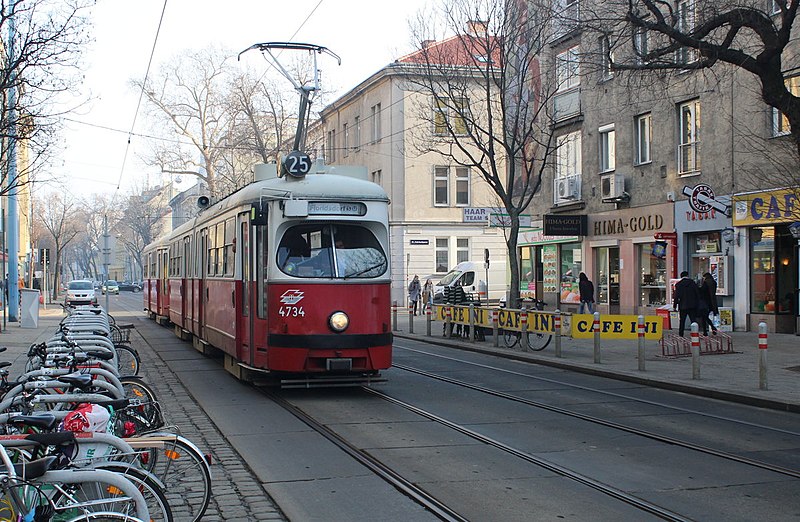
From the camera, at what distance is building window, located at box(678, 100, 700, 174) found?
26.6 metres

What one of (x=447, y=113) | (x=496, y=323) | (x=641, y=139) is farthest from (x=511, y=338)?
(x=641, y=139)

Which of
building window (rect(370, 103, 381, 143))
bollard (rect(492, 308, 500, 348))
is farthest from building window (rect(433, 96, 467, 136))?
building window (rect(370, 103, 381, 143))

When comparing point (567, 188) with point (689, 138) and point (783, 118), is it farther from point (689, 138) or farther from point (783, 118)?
point (783, 118)

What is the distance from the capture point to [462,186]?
169 feet

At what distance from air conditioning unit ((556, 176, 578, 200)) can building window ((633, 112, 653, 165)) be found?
3.67m

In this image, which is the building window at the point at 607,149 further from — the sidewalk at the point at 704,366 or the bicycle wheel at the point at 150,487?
the bicycle wheel at the point at 150,487

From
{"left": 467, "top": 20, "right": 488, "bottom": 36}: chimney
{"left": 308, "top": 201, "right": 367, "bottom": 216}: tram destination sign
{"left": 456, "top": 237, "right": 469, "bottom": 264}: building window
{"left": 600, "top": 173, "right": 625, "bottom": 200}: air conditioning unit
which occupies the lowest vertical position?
{"left": 308, "top": 201, "right": 367, "bottom": 216}: tram destination sign

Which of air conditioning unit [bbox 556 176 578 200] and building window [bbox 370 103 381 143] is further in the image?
building window [bbox 370 103 381 143]

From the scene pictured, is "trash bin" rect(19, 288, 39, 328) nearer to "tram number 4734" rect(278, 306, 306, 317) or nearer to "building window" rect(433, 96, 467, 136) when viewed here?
"building window" rect(433, 96, 467, 136)

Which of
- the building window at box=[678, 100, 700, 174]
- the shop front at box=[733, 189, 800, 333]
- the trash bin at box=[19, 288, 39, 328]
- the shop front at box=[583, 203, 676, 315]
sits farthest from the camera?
the trash bin at box=[19, 288, 39, 328]

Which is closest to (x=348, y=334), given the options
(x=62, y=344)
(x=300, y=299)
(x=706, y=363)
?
(x=300, y=299)

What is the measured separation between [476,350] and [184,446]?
17.0 meters

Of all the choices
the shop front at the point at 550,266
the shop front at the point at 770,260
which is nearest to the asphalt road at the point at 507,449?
the shop front at the point at 770,260

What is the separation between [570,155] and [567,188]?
4.09ft
